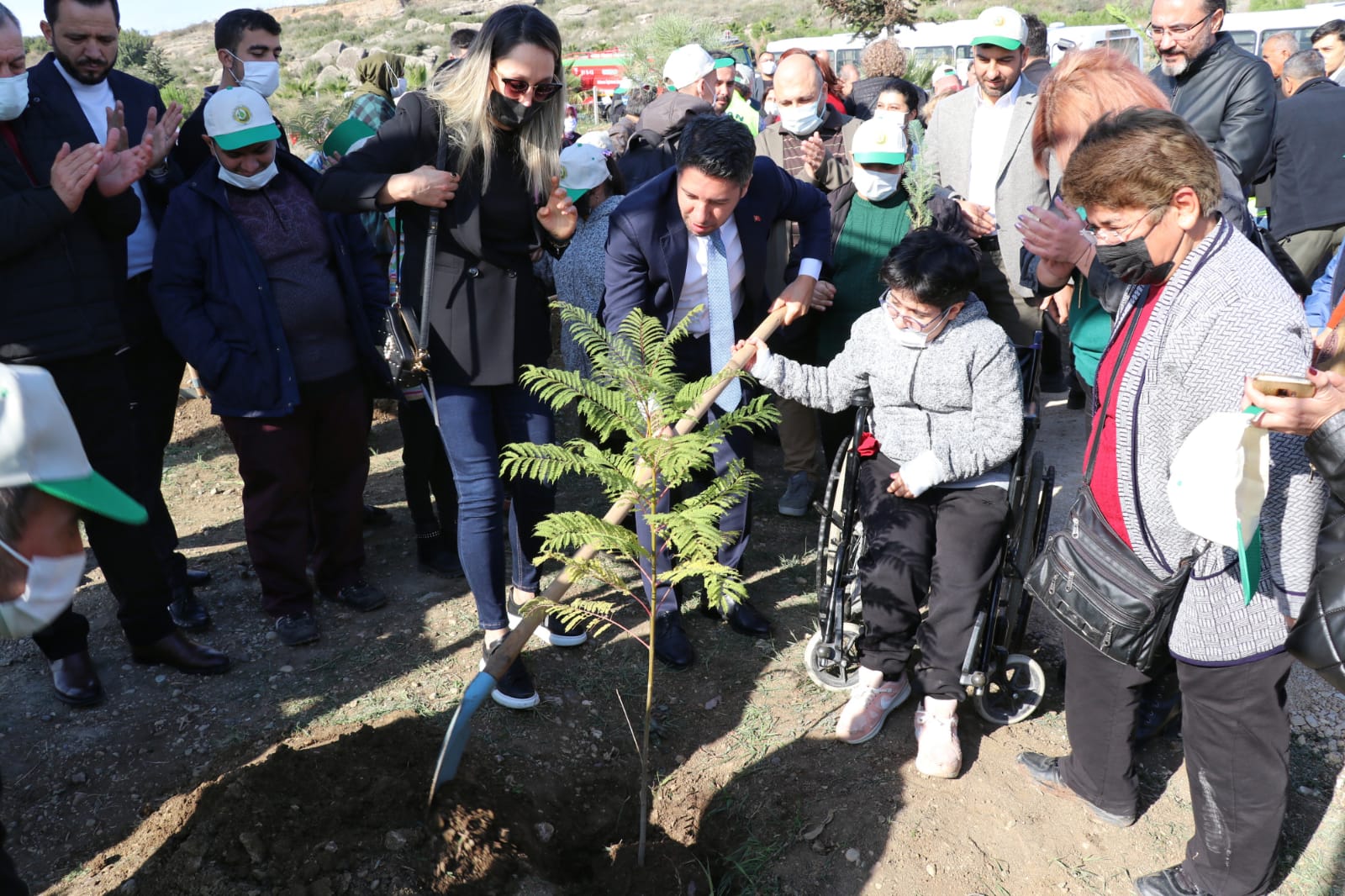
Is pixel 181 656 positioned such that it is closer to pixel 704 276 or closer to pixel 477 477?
pixel 477 477

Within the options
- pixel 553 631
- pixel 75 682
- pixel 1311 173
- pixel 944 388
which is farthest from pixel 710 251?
pixel 1311 173

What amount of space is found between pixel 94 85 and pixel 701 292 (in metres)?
2.55

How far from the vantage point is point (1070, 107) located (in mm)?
3229

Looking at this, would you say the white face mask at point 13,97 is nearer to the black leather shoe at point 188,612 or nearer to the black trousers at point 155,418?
the black trousers at point 155,418

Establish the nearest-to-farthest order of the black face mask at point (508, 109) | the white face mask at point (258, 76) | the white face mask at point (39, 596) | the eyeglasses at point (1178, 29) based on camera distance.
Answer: the white face mask at point (39, 596) < the black face mask at point (508, 109) < the eyeglasses at point (1178, 29) < the white face mask at point (258, 76)

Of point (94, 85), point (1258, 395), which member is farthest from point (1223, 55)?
point (94, 85)

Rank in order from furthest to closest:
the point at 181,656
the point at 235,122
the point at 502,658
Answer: the point at 181,656 < the point at 235,122 < the point at 502,658

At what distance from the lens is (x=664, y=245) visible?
3.57 metres

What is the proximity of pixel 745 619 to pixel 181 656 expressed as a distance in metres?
2.32

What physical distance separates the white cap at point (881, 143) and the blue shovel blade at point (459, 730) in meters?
2.87

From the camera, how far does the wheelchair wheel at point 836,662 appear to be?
366 centimetres

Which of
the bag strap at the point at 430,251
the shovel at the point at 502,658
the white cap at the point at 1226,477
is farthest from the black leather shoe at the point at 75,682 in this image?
the white cap at the point at 1226,477

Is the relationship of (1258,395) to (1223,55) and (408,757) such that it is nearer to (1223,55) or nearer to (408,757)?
(408,757)

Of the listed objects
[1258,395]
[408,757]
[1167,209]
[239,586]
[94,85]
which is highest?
[94,85]
